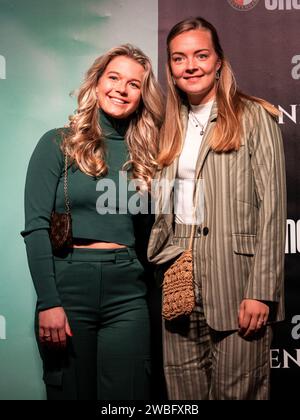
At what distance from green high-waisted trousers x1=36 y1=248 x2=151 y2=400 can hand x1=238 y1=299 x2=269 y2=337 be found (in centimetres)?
44

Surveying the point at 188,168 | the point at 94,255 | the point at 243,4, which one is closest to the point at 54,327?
the point at 94,255

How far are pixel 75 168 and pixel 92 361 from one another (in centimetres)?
79

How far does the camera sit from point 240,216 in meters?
2.15

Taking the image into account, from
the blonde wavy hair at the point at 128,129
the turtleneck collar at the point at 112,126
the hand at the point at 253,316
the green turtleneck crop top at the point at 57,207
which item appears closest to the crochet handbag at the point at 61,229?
the green turtleneck crop top at the point at 57,207

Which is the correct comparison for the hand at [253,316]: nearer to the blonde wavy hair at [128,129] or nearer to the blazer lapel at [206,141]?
the blazer lapel at [206,141]

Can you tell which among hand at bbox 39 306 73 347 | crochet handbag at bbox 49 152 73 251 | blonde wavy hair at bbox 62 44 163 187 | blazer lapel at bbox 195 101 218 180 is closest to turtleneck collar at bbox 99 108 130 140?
blonde wavy hair at bbox 62 44 163 187

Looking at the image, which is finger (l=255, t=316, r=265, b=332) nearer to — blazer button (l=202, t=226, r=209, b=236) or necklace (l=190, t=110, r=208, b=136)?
blazer button (l=202, t=226, r=209, b=236)

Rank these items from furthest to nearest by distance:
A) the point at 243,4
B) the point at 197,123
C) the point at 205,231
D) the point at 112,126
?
the point at 243,4, the point at 112,126, the point at 197,123, the point at 205,231

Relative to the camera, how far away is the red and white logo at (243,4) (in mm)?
2648

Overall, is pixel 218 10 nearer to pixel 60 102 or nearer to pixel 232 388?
pixel 60 102

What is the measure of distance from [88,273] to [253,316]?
2.19 ft

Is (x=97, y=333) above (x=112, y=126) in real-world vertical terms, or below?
below

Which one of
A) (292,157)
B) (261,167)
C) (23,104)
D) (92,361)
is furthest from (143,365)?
(23,104)

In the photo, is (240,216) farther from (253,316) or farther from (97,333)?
(97,333)
